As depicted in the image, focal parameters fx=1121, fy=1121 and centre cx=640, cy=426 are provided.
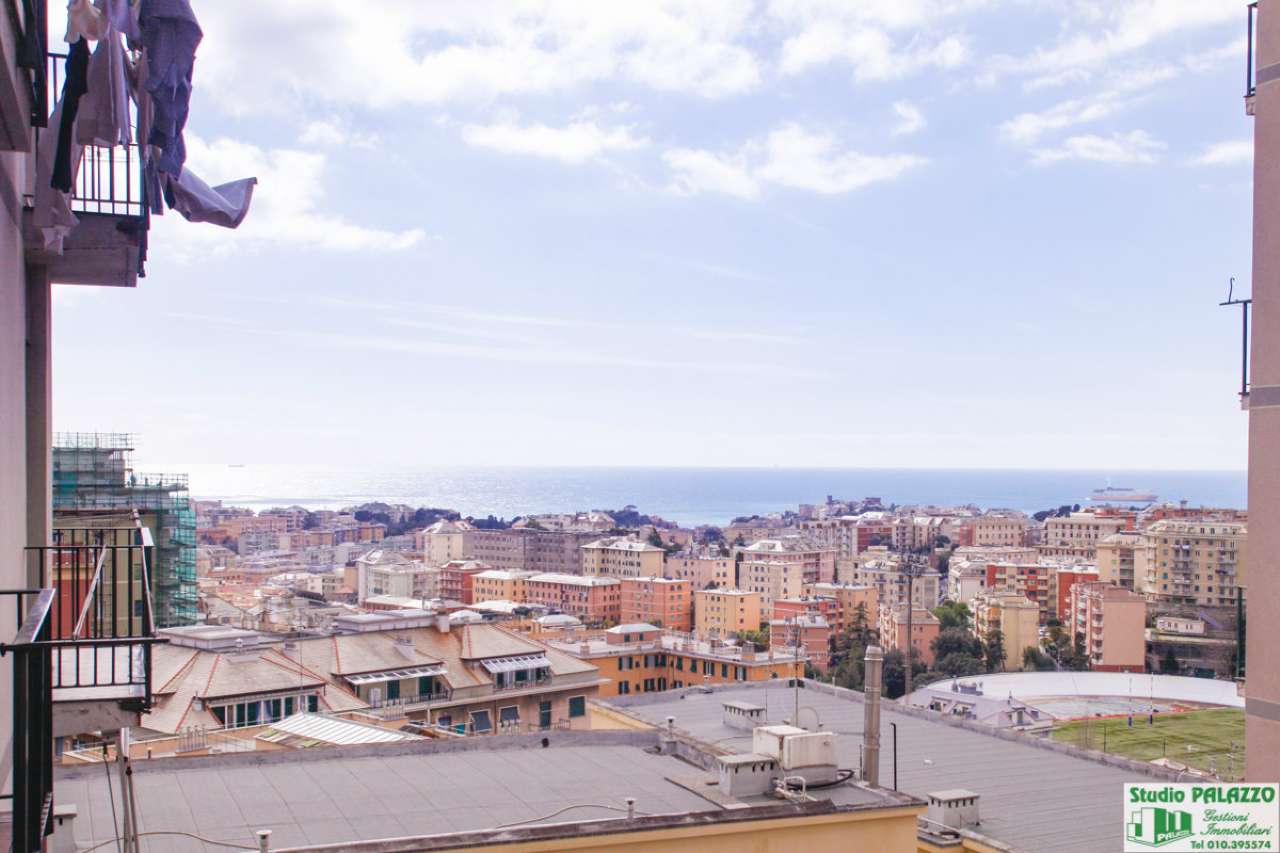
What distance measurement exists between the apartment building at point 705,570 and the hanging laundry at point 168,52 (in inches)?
2857

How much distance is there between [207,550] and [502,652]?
239 feet

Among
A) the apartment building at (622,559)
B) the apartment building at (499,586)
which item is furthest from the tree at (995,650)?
the apartment building at (622,559)

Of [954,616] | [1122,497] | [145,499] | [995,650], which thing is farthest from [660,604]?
[1122,497]

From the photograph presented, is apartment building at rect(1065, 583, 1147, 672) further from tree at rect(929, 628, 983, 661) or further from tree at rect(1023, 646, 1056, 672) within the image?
tree at rect(929, 628, 983, 661)

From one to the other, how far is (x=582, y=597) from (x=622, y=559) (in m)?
16.5

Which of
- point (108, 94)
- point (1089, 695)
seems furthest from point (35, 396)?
point (1089, 695)

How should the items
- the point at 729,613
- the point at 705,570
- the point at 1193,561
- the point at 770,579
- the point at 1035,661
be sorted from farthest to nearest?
1. the point at 705,570
2. the point at 770,579
3. the point at 1193,561
4. the point at 729,613
5. the point at 1035,661

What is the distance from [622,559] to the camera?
266 ft

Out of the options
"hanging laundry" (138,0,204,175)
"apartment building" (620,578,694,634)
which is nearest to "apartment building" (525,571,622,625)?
"apartment building" (620,578,694,634)

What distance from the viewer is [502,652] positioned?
21281 millimetres

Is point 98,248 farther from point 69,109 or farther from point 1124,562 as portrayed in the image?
point 1124,562

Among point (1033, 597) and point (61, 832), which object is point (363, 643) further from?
point (1033, 597)

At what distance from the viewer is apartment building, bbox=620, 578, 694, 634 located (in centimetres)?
6247

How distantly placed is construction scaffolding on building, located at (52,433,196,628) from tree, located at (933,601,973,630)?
41.9 meters
